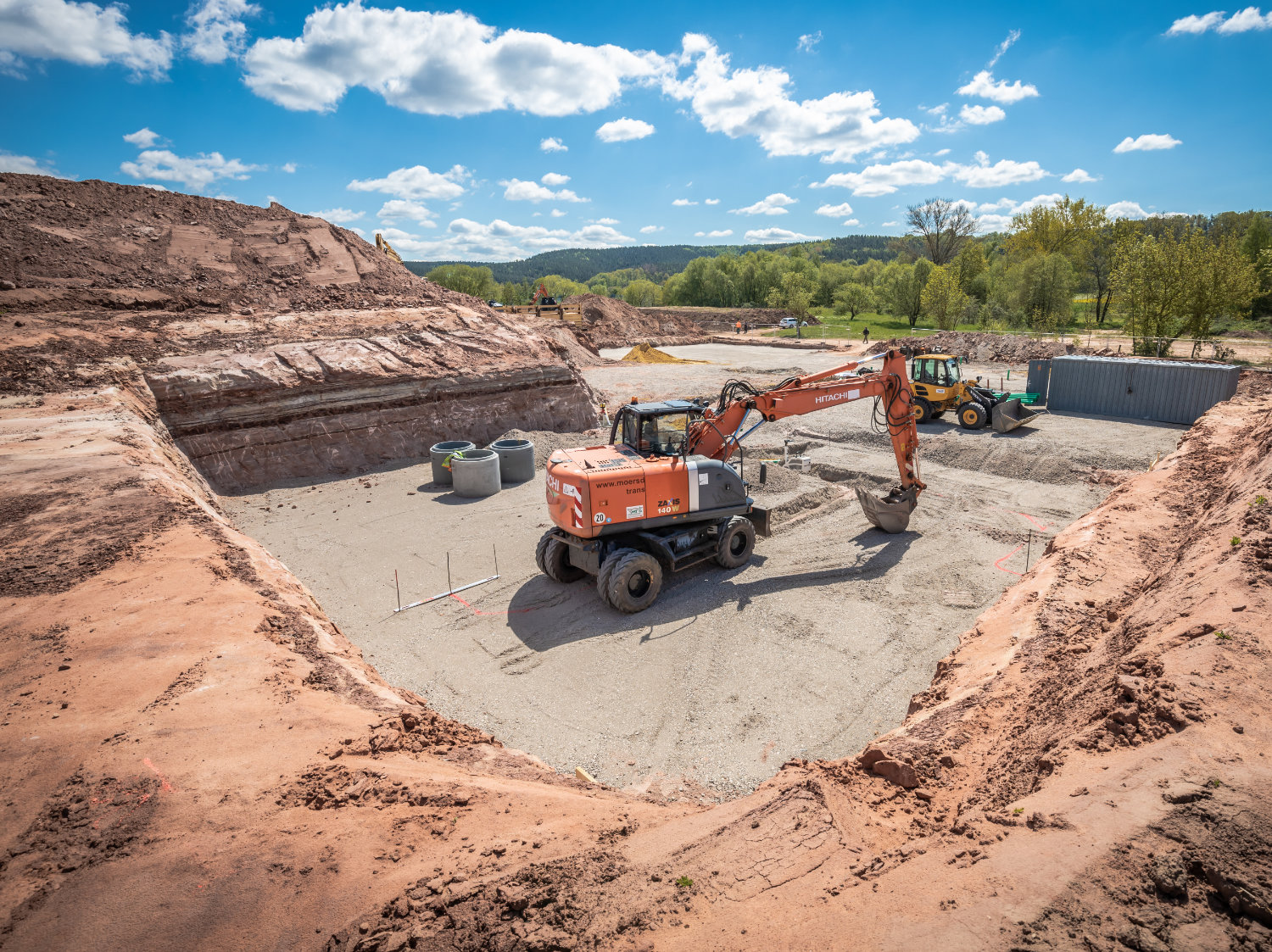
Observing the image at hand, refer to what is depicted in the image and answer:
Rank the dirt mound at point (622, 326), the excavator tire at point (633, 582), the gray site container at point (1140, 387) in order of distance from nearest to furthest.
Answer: the excavator tire at point (633, 582)
the gray site container at point (1140, 387)
the dirt mound at point (622, 326)

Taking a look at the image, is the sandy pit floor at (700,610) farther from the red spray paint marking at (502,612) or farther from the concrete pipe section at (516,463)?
the concrete pipe section at (516,463)

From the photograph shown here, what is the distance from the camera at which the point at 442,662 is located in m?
9.02

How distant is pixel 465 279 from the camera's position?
7662 centimetres

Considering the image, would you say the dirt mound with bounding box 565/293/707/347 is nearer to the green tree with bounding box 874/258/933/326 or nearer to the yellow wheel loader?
the green tree with bounding box 874/258/933/326

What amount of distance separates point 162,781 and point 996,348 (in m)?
40.0

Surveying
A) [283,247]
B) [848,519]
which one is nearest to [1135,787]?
[848,519]

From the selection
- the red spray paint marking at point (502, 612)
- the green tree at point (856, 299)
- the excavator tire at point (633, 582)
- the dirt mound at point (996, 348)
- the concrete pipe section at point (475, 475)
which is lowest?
the red spray paint marking at point (502, 612)

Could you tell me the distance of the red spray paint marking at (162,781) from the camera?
14.6ft

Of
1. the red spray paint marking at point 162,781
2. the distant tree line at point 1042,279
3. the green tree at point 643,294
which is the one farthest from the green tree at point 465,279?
the red spray paint marking at point 162,781

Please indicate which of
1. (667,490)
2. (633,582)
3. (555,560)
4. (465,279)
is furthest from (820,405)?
(465,279)

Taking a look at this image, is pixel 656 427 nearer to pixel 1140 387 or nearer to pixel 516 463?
pixel 516 463

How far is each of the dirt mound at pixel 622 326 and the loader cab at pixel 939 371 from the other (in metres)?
32.8

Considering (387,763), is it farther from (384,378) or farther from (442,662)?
(384,378)

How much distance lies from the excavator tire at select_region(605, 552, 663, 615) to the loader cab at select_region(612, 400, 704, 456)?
5.86 ft
